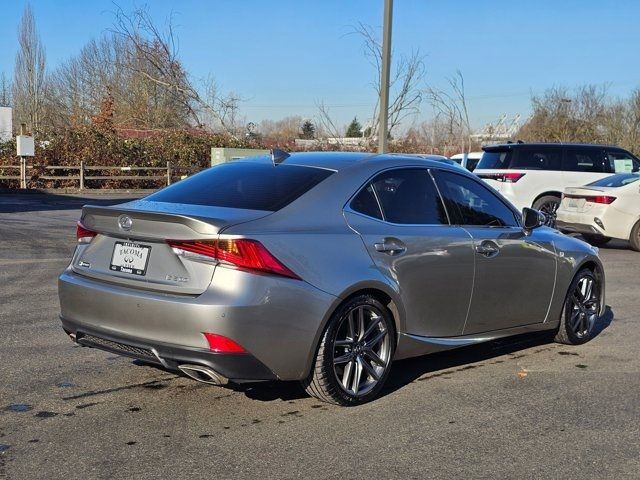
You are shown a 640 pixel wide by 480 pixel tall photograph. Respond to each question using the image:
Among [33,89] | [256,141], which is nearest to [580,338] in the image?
[256,141]

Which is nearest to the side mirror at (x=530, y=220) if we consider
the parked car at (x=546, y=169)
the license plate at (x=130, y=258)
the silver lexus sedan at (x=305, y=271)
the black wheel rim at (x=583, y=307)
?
the silver lexus sedan at (x=305, y=271)

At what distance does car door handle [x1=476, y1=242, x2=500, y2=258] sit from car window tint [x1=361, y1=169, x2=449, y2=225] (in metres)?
0.33

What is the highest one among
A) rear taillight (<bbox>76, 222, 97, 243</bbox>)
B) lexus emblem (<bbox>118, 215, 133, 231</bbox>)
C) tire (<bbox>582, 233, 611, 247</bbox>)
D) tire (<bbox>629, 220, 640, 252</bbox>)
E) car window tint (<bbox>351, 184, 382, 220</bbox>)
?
car window tint (<bbox>351, 184, 382, 220</bbox>)

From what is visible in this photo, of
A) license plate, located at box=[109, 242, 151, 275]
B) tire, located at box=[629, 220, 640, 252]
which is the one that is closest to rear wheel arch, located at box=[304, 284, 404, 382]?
license plate, located at box=[109, 242, 151, 275]

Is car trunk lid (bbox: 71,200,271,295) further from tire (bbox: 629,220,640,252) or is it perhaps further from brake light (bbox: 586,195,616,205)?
tire (bbox: 629,220,640,252)

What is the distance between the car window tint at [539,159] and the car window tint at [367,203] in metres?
11.6

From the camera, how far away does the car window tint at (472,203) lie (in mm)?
5473

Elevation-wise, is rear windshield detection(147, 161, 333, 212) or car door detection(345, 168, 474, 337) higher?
rear windshield detection(147, 161, 333, 212)

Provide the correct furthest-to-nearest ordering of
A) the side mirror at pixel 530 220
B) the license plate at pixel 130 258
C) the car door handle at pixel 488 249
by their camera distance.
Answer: the side mirror at pixel 530 220 < the car door handle at pixel 488 249 < the license plate at pixel 130 258

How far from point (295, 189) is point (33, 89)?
45.9 meters

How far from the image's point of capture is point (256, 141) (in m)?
35.6

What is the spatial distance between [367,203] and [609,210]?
9.89 metres

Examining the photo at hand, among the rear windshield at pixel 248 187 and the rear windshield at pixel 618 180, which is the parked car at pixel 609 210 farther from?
the rear windshield at pixel 248 187

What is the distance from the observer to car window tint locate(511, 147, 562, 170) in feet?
51.8
